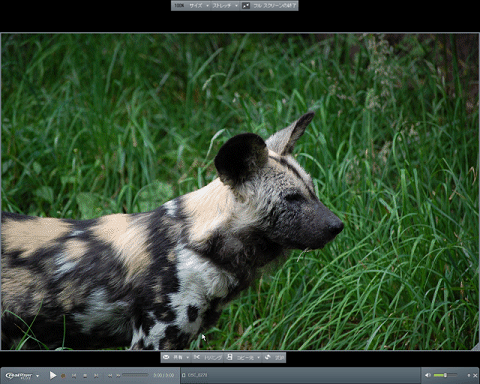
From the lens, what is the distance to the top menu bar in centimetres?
218

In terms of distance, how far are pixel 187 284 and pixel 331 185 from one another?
165cm

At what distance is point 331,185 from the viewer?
3713mm

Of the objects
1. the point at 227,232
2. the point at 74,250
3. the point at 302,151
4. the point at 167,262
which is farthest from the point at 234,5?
the point at 302,151

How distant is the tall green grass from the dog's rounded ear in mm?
671

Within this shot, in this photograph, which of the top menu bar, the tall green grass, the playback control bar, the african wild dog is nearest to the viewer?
the playback control bar

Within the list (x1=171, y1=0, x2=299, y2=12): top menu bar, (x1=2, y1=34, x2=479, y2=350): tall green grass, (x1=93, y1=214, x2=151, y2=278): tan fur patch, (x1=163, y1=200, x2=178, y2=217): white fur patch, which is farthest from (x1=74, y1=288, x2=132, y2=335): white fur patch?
(x1=171, y1=0, x2=299, y2=12): top menu bar

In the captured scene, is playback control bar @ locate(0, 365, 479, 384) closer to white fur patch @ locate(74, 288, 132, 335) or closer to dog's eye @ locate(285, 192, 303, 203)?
white fur patch @ locate(74, 288, 132, 335)

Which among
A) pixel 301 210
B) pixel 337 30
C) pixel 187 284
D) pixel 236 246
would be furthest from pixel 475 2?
→ pixel 187 284

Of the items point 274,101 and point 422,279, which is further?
point 274,101

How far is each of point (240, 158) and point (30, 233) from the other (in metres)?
1.23

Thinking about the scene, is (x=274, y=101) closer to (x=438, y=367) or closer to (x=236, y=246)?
(x=236, y=246)

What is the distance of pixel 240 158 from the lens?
2.36 meters

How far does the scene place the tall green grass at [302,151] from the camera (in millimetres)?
3086

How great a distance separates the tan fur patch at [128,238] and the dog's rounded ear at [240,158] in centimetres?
57
